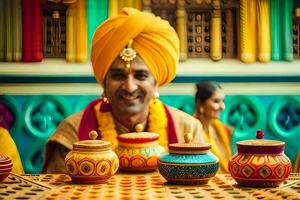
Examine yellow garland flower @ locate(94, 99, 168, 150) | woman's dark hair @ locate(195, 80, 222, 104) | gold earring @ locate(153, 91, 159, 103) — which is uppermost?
woman's dark hair @ locate(195, 80, 222, 104)

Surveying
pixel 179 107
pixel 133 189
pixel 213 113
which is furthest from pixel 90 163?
pixel 179 107

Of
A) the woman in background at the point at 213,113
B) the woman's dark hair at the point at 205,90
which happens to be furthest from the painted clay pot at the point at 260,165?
the woman's dark hair at the point at 205,90

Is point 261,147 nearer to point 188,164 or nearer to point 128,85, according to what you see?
point 188,164

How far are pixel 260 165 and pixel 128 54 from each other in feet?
2.96

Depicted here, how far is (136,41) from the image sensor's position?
2.39 m

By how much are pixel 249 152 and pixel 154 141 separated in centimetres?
46

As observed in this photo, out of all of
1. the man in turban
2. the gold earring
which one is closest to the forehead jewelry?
the man in turban

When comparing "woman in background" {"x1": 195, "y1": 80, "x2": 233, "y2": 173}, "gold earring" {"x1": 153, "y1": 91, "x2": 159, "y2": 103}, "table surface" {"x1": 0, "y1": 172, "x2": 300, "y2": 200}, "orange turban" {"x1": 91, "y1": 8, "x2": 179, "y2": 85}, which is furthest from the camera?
"woman in background" {"x1": 195, "y1": 80, "x2": 233, "y2": 173}

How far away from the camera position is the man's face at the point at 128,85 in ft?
7.88

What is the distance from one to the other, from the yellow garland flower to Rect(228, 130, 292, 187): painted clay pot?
0.81 m

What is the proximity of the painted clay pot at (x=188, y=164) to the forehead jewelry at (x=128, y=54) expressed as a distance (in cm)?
74

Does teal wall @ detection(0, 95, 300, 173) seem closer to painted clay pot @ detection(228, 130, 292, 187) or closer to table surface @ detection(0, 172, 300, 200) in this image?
table surface @ detection(0, 172, 300, 200)

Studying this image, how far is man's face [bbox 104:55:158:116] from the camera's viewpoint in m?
2.40

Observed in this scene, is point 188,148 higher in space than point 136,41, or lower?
lower
